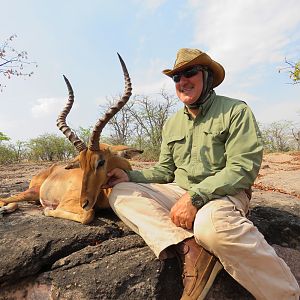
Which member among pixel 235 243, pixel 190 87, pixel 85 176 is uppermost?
pixel 190 87

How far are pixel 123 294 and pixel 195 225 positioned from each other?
2.91 feet

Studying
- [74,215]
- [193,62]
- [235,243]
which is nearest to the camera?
[235,243]

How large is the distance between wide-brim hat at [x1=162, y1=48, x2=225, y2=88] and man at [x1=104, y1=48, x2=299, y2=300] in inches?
0.5

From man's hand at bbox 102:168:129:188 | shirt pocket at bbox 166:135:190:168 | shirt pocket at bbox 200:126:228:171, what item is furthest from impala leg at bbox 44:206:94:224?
shirt pocket at bbox 200:126:228:171

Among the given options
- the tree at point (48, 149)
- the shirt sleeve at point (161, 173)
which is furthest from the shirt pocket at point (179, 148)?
the tree at point (48, 149)

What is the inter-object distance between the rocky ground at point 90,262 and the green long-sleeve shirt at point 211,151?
30.2 inches

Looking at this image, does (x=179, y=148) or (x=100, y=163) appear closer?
(x=179, y=148)

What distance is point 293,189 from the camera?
28.1ft

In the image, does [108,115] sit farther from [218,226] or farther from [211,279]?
[211,279]

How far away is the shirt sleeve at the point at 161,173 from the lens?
4.27 m

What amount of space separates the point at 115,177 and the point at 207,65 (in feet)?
5.54

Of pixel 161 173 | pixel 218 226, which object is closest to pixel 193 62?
pixel 161 173

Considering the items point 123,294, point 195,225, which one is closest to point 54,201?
point 123,294

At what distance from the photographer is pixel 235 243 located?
2.85m
